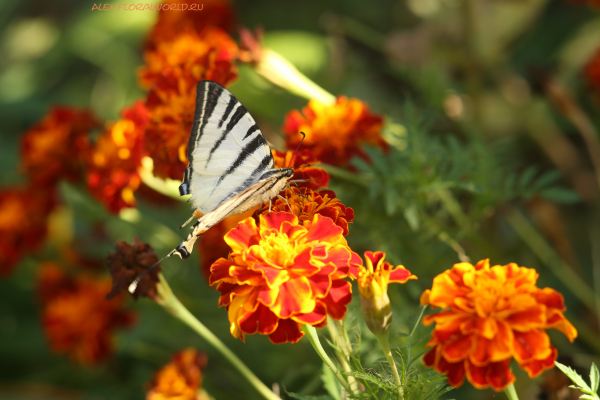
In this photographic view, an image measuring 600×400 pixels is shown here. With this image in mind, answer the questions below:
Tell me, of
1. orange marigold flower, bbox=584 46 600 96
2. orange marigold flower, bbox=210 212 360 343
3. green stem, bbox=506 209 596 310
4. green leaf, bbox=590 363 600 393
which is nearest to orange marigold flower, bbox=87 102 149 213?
orange marigold flower, bbox=210 212 360 343

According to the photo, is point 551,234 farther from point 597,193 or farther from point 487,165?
point 487,165

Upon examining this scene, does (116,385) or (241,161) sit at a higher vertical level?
(241,161)

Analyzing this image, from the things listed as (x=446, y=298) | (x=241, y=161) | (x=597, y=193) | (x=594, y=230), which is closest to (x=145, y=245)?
(x=241, y=161)

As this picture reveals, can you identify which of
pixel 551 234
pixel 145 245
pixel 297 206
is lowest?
pixel 551 234

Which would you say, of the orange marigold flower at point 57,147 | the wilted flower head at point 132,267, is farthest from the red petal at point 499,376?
the orange marigold flower at point 57,147

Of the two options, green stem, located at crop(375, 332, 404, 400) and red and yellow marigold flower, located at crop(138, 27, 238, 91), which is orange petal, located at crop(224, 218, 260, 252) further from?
red and yellow marigold flower, located at crop(138, 27, 238, 91)

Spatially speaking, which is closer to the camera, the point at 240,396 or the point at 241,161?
the point at 241,161

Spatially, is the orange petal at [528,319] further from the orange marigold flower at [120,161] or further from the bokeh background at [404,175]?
the orange marigold flower at [120,161]
